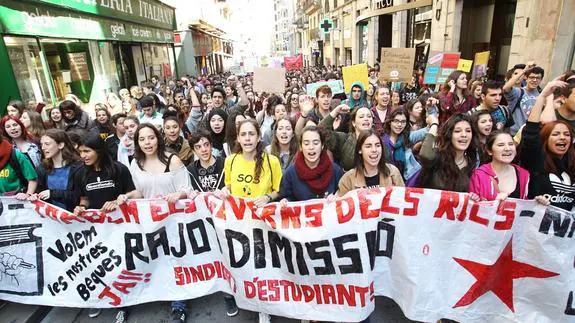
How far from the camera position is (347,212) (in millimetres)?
2660

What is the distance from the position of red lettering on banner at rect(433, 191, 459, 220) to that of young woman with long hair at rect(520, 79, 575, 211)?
0.71 metres

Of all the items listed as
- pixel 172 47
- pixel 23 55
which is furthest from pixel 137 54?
pixel 23 55

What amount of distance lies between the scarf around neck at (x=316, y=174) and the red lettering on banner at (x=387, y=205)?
58cm

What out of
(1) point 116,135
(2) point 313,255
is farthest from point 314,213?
(1) point 116,135

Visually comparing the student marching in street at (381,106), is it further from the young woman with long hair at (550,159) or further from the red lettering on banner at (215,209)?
the red lettering on banner at (215,209)

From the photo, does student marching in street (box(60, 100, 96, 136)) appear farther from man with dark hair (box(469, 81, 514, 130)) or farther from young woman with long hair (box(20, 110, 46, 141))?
man with dark hair (box(469, 81, 514, 130))

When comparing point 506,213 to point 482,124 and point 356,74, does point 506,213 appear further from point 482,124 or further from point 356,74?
point 356,74

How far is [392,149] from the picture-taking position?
12.8 feet

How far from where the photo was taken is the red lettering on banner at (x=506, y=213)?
2512mm

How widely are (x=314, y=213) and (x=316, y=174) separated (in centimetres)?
44

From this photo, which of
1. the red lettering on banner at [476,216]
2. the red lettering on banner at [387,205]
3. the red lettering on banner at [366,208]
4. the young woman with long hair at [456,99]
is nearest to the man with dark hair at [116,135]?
the red lettering on banner at [366,208]

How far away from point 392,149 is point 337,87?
409 centimetres

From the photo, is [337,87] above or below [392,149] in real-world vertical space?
above

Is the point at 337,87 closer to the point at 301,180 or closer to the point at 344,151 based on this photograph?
the point at 344,151
